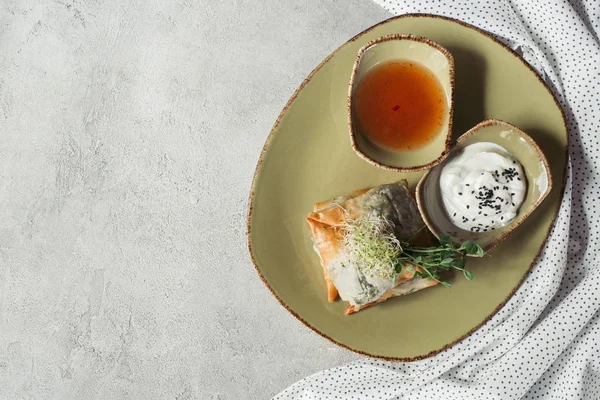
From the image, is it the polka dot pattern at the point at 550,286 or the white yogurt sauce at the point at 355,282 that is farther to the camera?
the polka dot pattern at the point at 550,286

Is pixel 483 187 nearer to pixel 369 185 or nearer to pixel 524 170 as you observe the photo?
pixel 524 170

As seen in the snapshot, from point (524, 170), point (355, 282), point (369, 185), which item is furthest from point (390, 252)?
point (524, 170)

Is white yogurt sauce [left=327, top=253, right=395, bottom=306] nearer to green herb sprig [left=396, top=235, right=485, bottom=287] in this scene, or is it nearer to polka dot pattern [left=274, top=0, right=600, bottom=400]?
green herb sprig [left=396, top=235, right=485, bottom=287]

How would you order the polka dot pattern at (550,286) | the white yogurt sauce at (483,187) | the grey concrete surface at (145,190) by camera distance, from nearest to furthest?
1. the white yogurt sauce at (483,187)
2. the polka dot pattern at (550,286)
3. the grey concrete surface at (145,190)

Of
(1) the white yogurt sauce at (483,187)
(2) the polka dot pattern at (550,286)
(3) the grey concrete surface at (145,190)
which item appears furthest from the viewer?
(3) the grey concrete surface at (145,190)

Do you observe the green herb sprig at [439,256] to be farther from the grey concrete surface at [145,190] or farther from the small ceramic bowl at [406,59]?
the grey concrete surface at [145,190]

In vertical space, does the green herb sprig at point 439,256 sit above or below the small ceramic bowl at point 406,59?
below

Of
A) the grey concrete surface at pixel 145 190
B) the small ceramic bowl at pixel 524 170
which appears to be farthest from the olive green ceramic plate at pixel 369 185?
the grey concrete surface at pixel 145 190

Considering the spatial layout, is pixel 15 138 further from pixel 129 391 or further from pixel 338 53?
pixel 338 53
